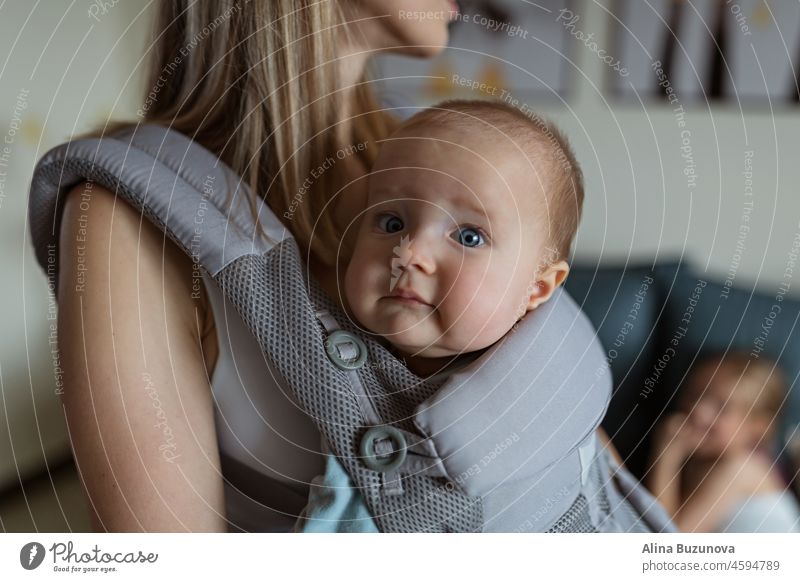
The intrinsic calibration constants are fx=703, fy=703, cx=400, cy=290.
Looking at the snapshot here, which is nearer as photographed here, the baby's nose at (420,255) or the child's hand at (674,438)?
the baby's nose at (420,255)

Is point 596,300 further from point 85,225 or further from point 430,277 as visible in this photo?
point 85,225

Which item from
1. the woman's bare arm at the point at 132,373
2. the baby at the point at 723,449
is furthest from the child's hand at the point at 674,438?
the woman's bare arm at the point at 132,373

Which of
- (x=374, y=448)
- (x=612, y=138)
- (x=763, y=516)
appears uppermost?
(x=612, y=138)

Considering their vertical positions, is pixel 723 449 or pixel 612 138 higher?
pixel 612 138

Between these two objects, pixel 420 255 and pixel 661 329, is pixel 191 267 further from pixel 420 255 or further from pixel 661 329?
pixel 661 329

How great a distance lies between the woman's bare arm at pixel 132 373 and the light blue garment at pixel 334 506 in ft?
0.17

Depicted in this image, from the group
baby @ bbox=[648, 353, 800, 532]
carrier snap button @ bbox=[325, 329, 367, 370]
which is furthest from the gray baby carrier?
baby @ bbox=[648, 353, 800, 532]

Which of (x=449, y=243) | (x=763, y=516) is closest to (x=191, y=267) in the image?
(x=449, y=243)

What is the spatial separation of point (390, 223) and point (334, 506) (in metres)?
0.15

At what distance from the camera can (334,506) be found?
357mm

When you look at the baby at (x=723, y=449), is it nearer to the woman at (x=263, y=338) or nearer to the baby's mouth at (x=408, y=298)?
the woman at (x=263, y=338)

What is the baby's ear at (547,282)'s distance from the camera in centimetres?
36

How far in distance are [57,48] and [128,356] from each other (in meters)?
0.19

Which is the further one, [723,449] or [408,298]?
[723,449]
